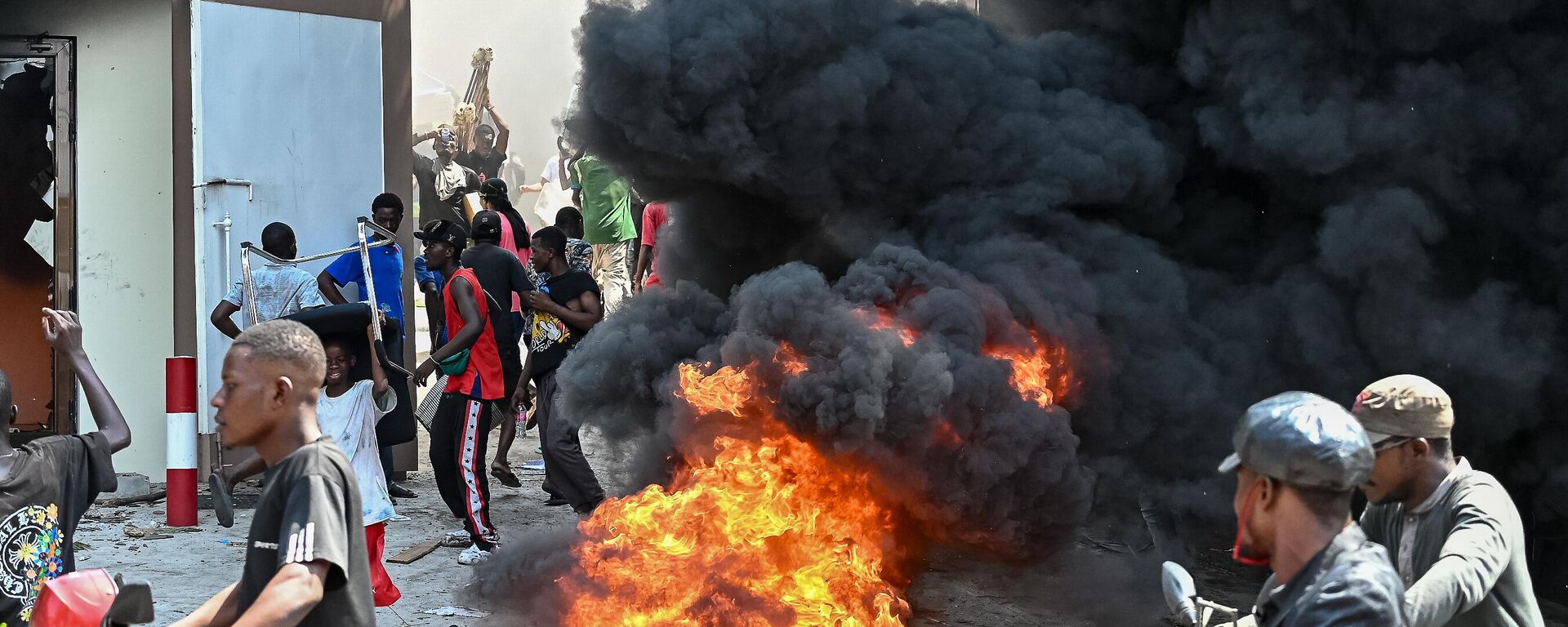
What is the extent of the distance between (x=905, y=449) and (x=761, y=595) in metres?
0.92

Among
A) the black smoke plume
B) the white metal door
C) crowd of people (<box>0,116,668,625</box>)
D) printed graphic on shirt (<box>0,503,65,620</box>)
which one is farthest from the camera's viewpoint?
the white metal door

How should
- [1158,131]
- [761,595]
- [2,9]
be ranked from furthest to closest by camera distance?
[2,9]
[1158,131]
[761,595]

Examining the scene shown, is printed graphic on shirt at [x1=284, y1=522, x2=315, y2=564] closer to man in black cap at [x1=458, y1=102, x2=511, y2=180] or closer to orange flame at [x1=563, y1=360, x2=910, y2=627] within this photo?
orange flame at [x1=563, y1=360, x2=910, y2=627]

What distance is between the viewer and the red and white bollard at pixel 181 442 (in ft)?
22.5

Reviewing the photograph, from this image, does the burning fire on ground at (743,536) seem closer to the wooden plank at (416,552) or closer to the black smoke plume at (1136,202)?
the black smoke plume at (1136,202)

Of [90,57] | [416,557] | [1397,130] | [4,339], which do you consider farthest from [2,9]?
[1397,130]

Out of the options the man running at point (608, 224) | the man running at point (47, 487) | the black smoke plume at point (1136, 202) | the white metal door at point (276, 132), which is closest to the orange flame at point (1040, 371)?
the black smoke plume at point (1136, 202)

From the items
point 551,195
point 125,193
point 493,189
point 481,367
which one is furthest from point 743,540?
point 551,195

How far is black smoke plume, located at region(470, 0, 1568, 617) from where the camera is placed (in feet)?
22.4

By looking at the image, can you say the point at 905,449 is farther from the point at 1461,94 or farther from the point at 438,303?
the point at 438,303

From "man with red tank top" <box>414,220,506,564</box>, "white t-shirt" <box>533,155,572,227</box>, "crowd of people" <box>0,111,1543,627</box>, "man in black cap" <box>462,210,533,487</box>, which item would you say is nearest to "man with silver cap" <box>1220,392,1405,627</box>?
"crowd of people" <box>0,111,1543,627</box>

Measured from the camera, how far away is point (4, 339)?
30.9 ft

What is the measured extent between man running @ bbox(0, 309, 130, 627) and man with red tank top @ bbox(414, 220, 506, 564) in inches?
131

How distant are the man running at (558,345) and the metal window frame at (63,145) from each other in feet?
10.2
